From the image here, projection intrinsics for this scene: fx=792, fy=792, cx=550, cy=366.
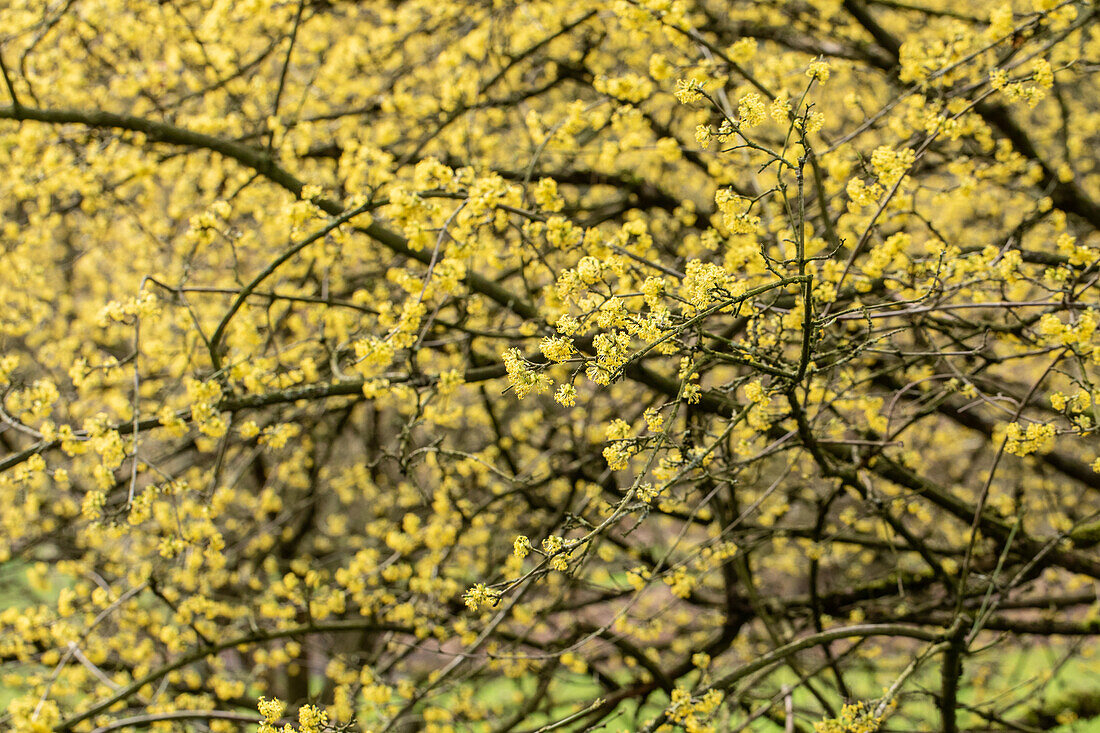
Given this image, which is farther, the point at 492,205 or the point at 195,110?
the point at 195,110

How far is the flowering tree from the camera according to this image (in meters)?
2.89

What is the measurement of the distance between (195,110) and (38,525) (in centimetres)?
397

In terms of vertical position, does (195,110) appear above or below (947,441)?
above

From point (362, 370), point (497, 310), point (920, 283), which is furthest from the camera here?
point (497, 310)

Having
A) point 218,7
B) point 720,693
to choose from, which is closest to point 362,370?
point 720,693

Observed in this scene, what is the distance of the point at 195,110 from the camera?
22.3 feet

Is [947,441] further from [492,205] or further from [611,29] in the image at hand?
[492,205]

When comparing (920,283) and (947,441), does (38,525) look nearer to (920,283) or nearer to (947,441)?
(920,283)

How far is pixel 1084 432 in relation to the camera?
2418mm

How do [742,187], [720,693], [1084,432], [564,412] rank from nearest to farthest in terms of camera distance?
[1084,432]
[720,693]
[742,187]
[564,412]

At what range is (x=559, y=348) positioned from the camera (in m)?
2.15

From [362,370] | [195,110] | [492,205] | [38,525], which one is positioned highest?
[195,110]

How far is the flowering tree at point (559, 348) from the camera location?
289cm

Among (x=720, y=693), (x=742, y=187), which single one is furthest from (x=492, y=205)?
(x=742, y=187)
